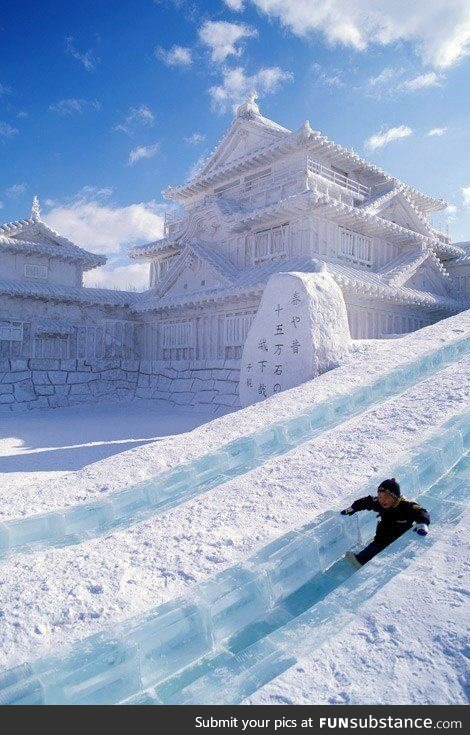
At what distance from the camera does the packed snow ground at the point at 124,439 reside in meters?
4.84

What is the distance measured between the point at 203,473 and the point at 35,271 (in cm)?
1564

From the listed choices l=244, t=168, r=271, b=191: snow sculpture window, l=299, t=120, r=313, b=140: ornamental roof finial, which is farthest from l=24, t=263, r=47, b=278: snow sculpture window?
l=299, t=120, r=313, b=140: ornamental roof finial

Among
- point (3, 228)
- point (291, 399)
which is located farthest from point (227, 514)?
point (3, 228)

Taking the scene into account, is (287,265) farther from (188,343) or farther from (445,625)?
(445,625)

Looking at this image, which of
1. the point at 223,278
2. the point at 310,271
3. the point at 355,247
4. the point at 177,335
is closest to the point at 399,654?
the point at 310,271

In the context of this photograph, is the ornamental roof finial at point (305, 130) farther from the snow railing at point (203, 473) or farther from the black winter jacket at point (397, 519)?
the black winter jacket at point (397, 519)

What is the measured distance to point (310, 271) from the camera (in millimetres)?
12383

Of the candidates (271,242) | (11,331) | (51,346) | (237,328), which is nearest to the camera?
(237,328)

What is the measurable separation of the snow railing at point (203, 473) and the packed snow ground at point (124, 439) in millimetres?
300

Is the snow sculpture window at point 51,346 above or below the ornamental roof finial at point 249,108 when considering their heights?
below

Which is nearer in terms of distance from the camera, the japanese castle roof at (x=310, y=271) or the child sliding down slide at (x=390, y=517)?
the child sliding down slide at (x=390, y=517)

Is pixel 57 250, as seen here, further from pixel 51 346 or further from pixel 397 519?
pixel 397 519

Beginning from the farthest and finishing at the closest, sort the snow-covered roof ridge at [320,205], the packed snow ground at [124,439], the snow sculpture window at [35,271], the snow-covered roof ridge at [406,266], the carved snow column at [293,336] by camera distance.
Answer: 1. the snow sculpture window at [35,271]
2. the snow-covered roof ridge at [406,266]
3. the snow-covered roof ridge at [320,205]
4. the carved snow column at [293,336]
5. the packed snow ground at [124,439]
